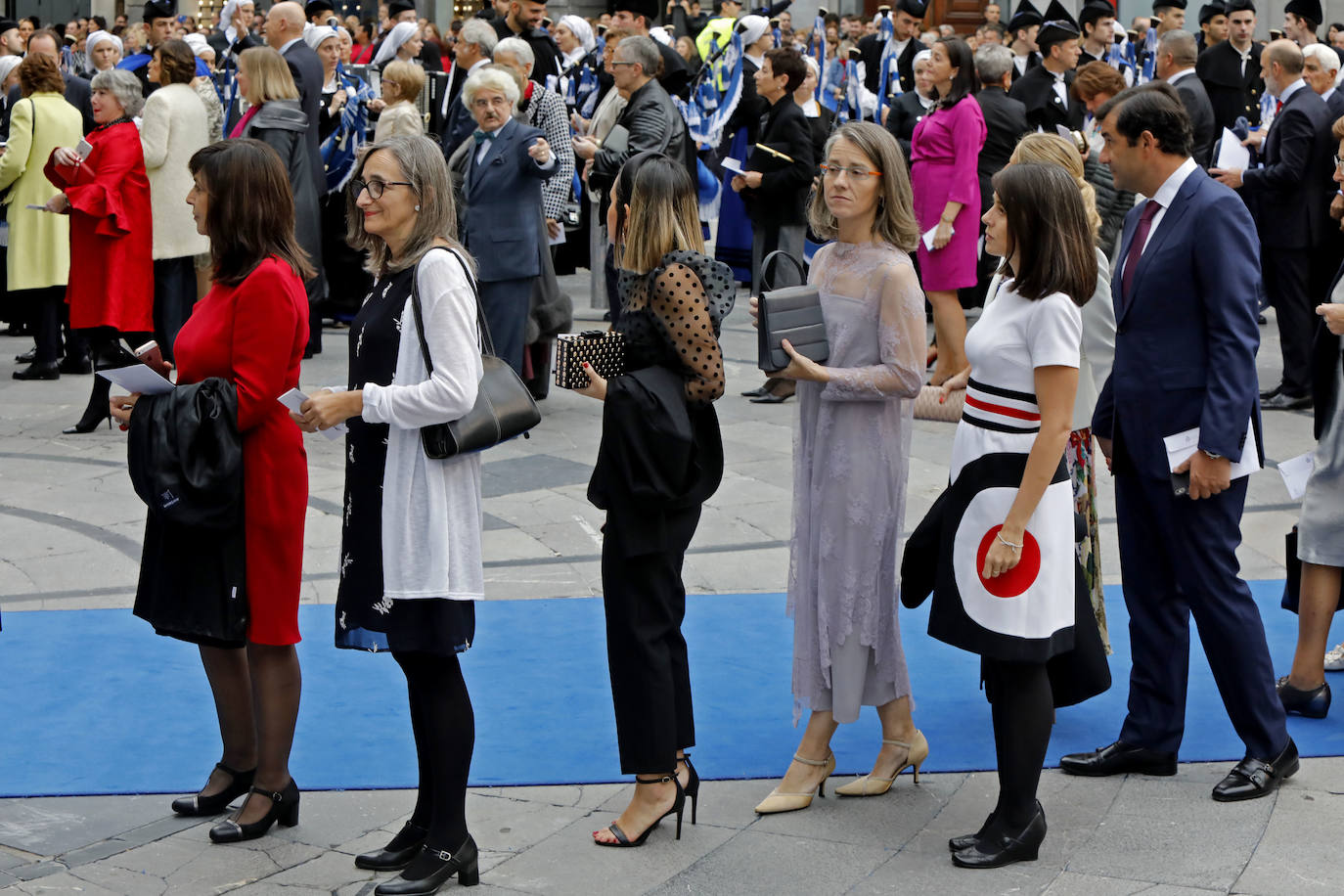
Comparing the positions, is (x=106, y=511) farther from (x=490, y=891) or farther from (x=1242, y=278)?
(x=1242, y=278)

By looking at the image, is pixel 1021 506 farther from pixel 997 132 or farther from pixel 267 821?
pixel 997 132

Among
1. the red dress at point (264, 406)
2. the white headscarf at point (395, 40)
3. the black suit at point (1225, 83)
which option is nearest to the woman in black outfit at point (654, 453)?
the red dress at point (264, 406)

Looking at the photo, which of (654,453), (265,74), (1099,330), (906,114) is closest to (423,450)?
(654,453)

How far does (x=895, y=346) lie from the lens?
444 cm

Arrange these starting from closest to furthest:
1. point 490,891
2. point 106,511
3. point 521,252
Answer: point 490,891 → point 106,511 → point 521,252

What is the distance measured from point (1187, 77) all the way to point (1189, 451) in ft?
22.9

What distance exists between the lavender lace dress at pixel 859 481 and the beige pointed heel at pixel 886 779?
0.14 meters

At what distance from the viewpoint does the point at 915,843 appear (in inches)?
168

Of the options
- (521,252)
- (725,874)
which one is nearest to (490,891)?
(725,874)

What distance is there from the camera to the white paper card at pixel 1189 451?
4453 millimetres

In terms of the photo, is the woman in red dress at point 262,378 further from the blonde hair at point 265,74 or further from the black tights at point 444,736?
the blonde hair at point 265,74

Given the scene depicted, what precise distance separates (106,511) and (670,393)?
4278mm

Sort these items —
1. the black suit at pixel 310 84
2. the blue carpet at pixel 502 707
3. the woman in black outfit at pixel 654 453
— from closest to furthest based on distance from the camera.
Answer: the woman in black outfit at pixel 654 453
the blue carpet at pixel 502 707
the black suit at pixel 310 84

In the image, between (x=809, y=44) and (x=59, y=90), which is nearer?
(x=59, y=90)
